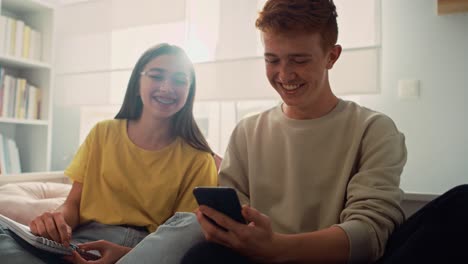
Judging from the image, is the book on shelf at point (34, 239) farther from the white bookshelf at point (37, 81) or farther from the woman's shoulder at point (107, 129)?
the white bookshelf at point (37, 81)

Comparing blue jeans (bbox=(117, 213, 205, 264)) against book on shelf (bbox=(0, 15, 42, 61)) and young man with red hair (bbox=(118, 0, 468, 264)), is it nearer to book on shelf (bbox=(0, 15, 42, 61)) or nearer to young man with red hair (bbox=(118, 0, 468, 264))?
young man with red hair (bbox=(118, 0, 468, 264))

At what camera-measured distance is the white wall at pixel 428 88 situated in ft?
5.20

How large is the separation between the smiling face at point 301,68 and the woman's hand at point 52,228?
650 millimetres

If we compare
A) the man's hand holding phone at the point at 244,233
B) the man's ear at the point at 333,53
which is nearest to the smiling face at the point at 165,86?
the man's ear at the point at 333,53

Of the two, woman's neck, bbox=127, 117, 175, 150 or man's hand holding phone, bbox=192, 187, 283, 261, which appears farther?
woman's neck, bbox=127, 117, 175, 150

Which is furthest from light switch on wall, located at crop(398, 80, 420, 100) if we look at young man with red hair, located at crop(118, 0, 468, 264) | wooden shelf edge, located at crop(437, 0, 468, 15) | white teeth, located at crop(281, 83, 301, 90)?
white teeth, located at crop(281, 83, 301, 90)

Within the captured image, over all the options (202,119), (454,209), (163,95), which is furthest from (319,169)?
(202,119)

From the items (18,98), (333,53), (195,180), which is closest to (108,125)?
(195,180)

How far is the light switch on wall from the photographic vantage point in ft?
5.40

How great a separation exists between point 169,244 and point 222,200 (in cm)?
17

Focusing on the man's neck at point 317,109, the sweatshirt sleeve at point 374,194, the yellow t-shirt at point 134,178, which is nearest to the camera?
the sweatshirt sleeve at point 374,194

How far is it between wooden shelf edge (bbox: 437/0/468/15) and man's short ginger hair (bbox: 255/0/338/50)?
708 mm

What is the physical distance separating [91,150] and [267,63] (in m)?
0.64

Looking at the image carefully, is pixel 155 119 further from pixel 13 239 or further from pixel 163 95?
pixel 13 239
